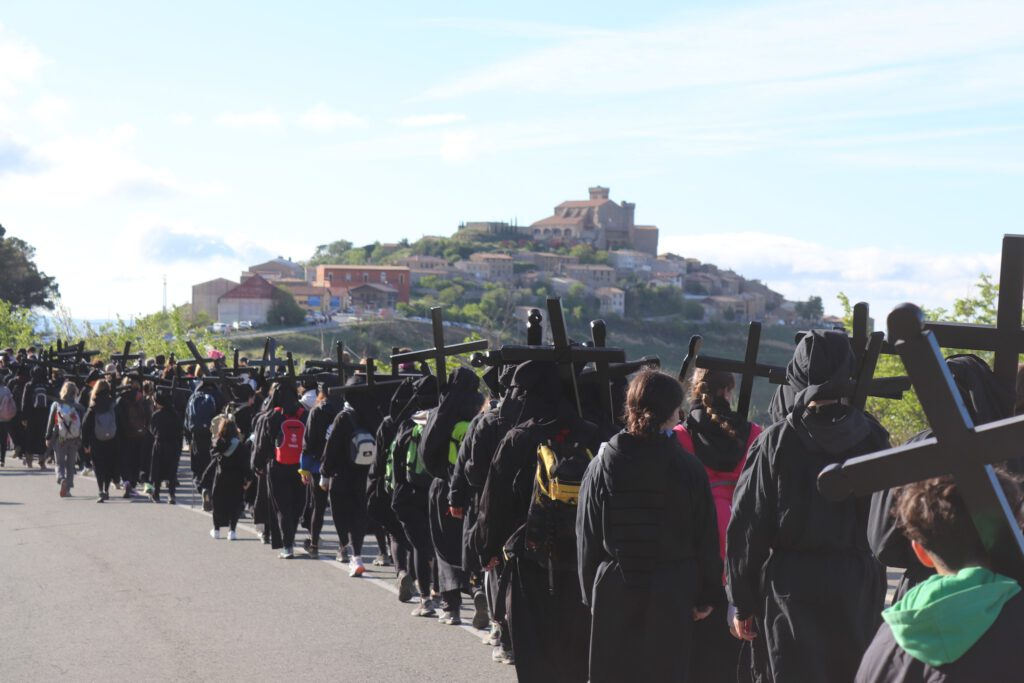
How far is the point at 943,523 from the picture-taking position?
3.02 metres

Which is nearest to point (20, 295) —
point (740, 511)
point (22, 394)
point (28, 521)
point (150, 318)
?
point (150, 318)

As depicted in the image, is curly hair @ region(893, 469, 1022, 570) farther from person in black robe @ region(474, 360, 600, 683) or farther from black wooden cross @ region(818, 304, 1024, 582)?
person in black robe @ region(474, 360, 600, 683)

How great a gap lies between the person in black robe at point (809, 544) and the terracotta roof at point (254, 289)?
16582 centimetres

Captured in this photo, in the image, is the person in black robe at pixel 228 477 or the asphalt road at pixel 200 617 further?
the person in black robe at pixel 228 477

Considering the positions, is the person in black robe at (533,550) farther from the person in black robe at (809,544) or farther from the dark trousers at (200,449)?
the dark trousers at (200,449)

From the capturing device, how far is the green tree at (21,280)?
92250mm

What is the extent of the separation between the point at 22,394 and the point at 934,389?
1040 inches

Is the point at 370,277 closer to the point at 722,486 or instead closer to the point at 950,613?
the point at 722,486

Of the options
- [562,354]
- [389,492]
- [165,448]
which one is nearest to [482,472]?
[562,354]

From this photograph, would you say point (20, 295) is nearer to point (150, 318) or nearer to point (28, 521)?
point (150, 318)

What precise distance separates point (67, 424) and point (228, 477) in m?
6.08

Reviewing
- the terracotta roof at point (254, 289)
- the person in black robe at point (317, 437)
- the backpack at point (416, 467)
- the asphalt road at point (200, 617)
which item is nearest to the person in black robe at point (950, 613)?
the asphalt road at point (200, 617)

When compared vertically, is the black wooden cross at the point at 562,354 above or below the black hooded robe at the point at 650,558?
above

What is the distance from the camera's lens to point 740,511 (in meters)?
5.41
